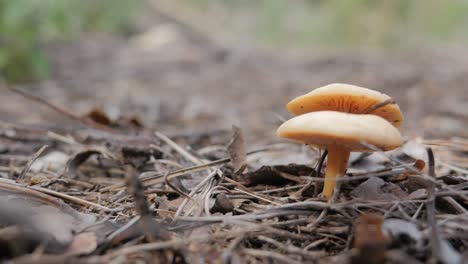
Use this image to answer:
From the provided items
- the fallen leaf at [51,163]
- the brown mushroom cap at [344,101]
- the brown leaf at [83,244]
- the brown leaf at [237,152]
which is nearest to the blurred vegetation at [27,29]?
the fallen leaf at [51,163]

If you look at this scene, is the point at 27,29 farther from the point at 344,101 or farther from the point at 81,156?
the point at 344,101

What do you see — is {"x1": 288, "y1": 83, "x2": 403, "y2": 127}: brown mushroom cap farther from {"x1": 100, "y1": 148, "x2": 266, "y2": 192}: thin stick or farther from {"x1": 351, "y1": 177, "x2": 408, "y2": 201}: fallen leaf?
{"x1": 100, "y1": 148, "x2": 266, "y2": 192}: thin stick

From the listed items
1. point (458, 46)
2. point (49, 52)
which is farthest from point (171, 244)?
point (458, 46)

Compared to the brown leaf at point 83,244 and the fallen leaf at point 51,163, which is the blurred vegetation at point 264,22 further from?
the brown leaf at point 83,244

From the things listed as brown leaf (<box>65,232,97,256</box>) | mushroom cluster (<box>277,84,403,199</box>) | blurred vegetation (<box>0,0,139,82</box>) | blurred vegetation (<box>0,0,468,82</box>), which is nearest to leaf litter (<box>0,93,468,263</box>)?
brown leaf (<box>65,232,97,256</box>)

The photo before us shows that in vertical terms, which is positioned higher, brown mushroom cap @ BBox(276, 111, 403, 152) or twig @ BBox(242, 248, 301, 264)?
brown mushroom cap @ BBox(276, 111, 403, 152)

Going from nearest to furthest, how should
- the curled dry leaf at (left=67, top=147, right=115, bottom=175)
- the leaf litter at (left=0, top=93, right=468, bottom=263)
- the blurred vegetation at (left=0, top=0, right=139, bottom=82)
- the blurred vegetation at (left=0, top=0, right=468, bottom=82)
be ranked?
the leaf litter at (left=0, top=93, right=468, bottom=263), the curled dry leaf at (left=67, top=147, right=115, bottom=175), the blurred vegetation at (left=0, top=0, right=139, bottom=82), the blurred vegetation at (left=0, top=0, right=468, bottom=82)

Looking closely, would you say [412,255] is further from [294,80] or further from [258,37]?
[258,37]

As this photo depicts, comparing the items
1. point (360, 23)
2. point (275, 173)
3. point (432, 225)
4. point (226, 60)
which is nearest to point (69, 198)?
point (275, 173)
